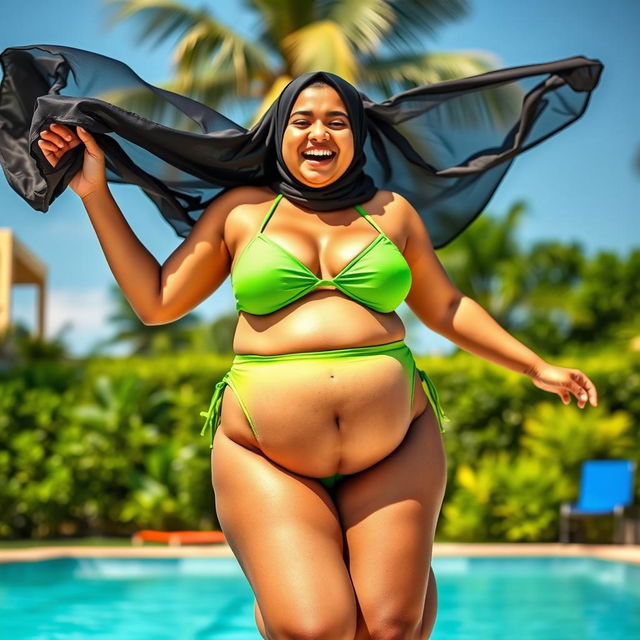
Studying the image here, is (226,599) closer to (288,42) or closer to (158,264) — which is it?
(158,264)

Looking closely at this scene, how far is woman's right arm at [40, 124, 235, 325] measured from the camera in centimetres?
290

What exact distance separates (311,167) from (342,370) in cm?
61

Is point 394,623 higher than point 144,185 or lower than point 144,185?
lower

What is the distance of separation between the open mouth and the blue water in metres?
4.95

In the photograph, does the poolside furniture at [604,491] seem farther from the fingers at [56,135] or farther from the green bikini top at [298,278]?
the fingers at [56,135]

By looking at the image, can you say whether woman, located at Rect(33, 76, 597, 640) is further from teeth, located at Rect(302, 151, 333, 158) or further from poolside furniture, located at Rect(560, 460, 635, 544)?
poolside furniture, located at Rect(560, 460, 635, 544)

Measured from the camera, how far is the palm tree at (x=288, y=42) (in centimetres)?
1579

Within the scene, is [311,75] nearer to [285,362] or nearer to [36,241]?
[285,362]

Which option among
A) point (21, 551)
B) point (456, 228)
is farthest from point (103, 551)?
point (456, 228)

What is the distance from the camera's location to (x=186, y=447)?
1203cm

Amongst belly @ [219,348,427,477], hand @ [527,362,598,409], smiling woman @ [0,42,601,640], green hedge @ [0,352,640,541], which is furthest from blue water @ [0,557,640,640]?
belly @ [219,348,427,477]

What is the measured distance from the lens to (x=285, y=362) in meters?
2.73

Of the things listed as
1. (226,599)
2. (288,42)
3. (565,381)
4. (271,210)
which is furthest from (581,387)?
(288,42)

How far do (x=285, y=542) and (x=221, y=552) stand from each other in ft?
27.2
